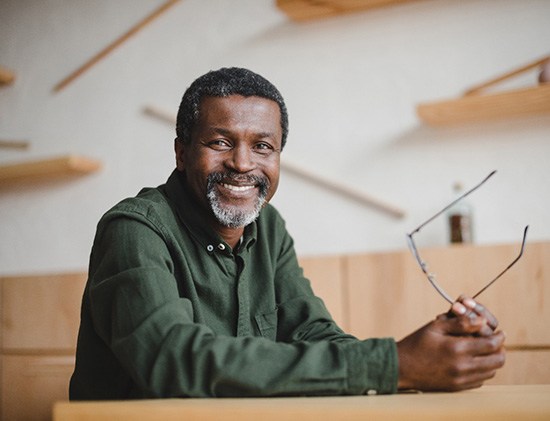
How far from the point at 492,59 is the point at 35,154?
7.30 ft

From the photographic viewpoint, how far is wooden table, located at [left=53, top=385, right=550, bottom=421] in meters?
0.67

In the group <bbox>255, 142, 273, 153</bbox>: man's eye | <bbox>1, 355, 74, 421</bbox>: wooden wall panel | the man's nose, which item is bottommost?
<bbox>1, 355, 74, 421</bbox>: wooden wall panel

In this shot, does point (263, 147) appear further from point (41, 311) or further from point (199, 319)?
point (41, 311)

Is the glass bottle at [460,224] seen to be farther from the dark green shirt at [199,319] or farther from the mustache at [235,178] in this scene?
the mustache at [235,178]

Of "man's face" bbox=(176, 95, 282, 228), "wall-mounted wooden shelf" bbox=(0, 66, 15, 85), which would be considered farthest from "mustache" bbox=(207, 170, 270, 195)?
"wall-mounted wooden shelf" bbox=(0, 66, 15, 85)

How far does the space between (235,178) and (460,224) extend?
120cm

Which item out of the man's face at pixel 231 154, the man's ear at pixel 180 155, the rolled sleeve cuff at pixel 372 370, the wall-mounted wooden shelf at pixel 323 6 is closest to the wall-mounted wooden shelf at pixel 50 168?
the wall-mounted wooden shelf at pixel 323 6

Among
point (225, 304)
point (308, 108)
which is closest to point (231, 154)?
point (225, 304)

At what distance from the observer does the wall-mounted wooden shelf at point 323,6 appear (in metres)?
2.46

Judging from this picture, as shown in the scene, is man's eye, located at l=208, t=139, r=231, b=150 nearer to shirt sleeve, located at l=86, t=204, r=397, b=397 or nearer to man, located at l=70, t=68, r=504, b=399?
man, located at l=70, t=68, r=504, b=399

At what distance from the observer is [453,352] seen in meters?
0.90

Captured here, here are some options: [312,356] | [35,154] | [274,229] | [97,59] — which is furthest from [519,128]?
[35,154]

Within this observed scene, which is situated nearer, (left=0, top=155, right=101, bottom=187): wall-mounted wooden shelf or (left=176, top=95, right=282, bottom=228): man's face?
(left=176, top=95, right=282, bottom=228): man's face

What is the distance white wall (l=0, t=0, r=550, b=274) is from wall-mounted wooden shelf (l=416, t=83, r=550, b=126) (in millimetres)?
67
